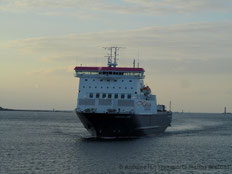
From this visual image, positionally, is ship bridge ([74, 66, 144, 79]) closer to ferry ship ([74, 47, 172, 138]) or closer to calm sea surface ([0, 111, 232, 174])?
→ ferry ship ([74, 47, 172, 138])

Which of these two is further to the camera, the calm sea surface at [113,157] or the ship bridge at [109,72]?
the ship bridge at [109,72]

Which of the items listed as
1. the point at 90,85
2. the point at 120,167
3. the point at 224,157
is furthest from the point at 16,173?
the point at 90,85

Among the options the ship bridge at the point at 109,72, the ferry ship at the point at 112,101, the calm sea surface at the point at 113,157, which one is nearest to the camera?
the calm sea surface at the point at 113,157

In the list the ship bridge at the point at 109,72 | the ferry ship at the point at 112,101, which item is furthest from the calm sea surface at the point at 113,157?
the ship bridge at the point at 109,72

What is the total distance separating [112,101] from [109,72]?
13.5 ft

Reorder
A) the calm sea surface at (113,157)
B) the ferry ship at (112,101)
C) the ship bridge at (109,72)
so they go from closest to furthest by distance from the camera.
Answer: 1. the calm sea surface at (113,157)
2. the ferry ship at (112,101)
3. the ship bridge at (109,72)

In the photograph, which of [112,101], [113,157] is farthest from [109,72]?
[113,157]

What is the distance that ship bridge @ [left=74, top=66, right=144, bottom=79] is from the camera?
201 feet

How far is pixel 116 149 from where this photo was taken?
157ft

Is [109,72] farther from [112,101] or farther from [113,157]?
[113,157]

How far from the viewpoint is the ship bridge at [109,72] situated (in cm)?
6134

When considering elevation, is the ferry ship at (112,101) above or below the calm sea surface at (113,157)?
above

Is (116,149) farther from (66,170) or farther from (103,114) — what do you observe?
(66,170)

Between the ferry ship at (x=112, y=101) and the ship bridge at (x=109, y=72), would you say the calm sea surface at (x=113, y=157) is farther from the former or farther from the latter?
the ship bridge at (x=109, y=72)
